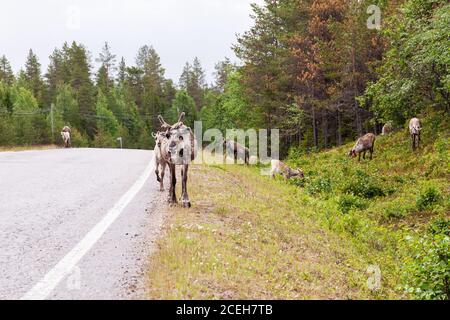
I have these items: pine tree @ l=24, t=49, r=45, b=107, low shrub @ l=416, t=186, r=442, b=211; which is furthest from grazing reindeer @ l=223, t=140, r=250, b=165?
pine tree @ l=24, t=49, r=45, b=107

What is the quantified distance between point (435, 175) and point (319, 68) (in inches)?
716

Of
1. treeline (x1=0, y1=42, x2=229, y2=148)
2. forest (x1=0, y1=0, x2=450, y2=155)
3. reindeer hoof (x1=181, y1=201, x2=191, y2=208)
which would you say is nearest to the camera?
reindeer hoof (x1=181, y1=201, x2=191, y2=208)

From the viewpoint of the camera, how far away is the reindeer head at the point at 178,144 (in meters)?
8.77

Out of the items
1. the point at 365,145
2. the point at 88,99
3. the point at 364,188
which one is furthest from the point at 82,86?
the point at 364,188

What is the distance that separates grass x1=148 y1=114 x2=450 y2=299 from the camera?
548 centimetres

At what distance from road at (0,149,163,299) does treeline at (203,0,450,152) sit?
1443 centimetres

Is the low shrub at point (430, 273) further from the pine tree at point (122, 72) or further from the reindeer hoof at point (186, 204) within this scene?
the pine tree at point (122, 72)

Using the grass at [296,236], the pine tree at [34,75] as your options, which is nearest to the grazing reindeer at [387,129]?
the grass at [296,236]

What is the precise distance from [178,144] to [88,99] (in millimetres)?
82933

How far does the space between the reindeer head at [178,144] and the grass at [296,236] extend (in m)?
1.06

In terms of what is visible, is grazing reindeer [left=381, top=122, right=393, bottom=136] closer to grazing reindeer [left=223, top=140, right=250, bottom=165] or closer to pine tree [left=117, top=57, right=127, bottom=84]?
grazing reindeer [left=223, top=140, right=250, bottom=165]

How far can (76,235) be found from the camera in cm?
693

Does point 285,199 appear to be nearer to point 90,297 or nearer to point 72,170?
point 72,170

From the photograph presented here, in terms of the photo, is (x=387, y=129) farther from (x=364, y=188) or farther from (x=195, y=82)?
(x=195, y=82)
